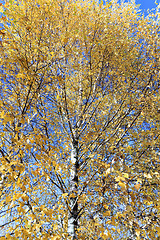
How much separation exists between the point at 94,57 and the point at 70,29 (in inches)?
46.0

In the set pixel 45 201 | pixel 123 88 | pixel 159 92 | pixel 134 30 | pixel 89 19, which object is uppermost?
pixel 134 30

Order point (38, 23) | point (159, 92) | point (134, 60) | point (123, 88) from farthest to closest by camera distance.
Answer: point (134, 60) → point (123, 88) → point (159, 92) → point (38, 23)

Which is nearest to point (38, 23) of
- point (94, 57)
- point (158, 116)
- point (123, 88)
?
point (94, 57)

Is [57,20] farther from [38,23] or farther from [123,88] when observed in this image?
[123,88]

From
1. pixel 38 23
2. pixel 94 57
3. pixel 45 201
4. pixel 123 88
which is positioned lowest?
pixel 45 201

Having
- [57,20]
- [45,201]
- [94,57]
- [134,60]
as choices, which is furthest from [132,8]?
[45,201]

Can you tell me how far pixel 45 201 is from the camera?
586 cm

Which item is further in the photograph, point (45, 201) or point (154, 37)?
point (45, 201)

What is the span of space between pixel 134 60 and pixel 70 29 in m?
2.48

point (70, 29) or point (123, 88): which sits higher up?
point (70, 29)

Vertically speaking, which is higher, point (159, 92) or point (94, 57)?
point (94, 57)

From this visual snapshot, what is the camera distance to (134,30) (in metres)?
6.05

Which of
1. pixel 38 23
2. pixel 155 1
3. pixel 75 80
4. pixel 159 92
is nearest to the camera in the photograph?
pixel 38 23

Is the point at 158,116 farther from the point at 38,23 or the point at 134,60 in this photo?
the point at 38,23
